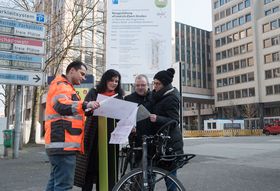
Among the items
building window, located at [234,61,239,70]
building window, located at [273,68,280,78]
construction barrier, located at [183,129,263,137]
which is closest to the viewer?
construction barrier, located at [183,129,263,137]

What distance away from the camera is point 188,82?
81812mm

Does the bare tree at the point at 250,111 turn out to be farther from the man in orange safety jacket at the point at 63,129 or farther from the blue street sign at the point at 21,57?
the man in orange safety jacket at the point at 63,129

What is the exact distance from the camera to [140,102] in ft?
15.5

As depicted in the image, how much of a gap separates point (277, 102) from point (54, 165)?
6855cm

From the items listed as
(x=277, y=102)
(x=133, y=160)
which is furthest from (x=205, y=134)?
(x=133, y=160)

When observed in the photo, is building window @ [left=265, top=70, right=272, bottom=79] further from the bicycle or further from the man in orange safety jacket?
the man in orange safety jacket

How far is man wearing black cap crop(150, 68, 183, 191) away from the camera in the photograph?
13.9ft

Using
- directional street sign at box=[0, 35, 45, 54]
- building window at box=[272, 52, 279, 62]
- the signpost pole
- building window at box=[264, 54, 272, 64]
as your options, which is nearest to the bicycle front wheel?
the signpost pole

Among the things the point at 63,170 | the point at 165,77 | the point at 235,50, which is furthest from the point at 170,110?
the point at 235,50

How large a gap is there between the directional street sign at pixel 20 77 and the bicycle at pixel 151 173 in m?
10.8

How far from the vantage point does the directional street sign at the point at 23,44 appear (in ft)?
44.9

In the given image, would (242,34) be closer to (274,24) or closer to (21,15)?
(274,24)

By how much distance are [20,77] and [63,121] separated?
10.9m

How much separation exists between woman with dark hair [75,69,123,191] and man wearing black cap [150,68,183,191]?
51cm
